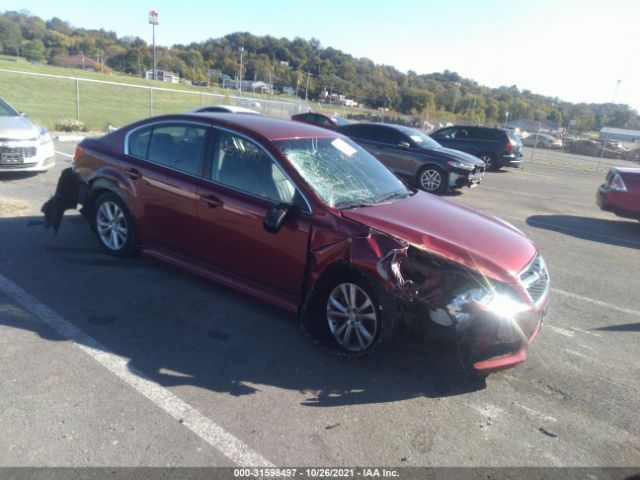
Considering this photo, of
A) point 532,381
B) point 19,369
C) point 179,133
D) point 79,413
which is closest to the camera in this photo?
point 79,413

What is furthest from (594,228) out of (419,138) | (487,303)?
(487,303)

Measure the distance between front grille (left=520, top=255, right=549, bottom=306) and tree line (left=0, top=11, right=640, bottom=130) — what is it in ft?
178

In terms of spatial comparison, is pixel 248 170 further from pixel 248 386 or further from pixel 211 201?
pixel 248 386

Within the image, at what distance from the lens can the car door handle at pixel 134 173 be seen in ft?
17.1

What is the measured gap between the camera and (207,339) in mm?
4074

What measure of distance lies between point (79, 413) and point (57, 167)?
8.89 metres

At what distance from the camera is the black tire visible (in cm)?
367

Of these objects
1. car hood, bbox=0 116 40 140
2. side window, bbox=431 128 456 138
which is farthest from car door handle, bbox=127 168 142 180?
side window, bbox=431 128 456 138

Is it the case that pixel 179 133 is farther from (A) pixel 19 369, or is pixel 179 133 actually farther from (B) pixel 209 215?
(A) pixel 19 369

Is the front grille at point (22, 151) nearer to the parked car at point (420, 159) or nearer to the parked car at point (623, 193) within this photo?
the parked car at point (420, 159)

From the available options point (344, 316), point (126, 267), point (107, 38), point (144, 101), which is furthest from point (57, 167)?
point (107, 38)

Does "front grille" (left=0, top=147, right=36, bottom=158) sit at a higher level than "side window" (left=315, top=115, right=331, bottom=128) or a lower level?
lower

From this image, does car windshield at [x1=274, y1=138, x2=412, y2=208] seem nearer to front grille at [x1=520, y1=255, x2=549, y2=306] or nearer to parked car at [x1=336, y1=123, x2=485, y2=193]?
front grille at [x1=520, y1=255, x2=549, y2=306]

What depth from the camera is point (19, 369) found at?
3.47 meters
